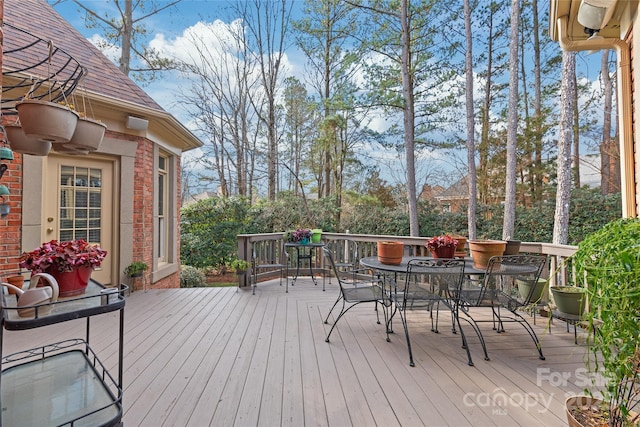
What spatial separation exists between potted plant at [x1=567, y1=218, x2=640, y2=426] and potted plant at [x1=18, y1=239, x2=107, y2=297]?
1.83m

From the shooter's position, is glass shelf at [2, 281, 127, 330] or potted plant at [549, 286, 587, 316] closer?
glass shelf at [2, 281, 127, 330]

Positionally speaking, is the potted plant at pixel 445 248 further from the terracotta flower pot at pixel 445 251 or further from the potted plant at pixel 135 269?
the potted plant at pixel 135 269

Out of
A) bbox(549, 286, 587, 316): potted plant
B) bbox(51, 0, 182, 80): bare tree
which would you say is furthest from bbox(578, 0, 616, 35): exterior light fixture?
bbox(51, 0, 182, 80): bare tree

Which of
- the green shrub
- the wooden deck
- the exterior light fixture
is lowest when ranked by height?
the green shrub

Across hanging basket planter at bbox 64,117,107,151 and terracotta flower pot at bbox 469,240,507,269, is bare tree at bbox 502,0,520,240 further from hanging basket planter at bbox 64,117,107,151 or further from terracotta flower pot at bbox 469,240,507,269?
hanging basket planter at bbox 64,117,107,151

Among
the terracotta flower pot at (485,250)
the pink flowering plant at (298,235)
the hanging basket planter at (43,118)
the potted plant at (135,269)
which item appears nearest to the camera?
the hanging basket planter at (43,118)

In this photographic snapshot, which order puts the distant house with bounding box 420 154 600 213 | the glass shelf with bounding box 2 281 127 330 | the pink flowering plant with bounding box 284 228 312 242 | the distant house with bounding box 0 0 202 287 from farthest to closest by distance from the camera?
the distant house with bounding box 420 154 600 213, the pink flowering plant with bounding box 284 228 312 242, the distant house with bounding box 0 0 202 287, the glass shelf with bounding box 2 281 127 330

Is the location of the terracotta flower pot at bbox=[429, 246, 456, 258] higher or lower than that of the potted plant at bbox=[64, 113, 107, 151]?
lower

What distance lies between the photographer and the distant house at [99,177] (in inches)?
136

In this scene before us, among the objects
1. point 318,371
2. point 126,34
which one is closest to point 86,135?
point 318,371

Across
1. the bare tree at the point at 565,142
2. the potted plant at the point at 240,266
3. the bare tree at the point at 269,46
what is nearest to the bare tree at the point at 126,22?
the bare tree at the point at 269,46

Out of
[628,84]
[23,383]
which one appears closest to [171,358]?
[23,383]

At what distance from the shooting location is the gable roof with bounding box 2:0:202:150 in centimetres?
390

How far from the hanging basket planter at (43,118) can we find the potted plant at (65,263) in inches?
19.7
